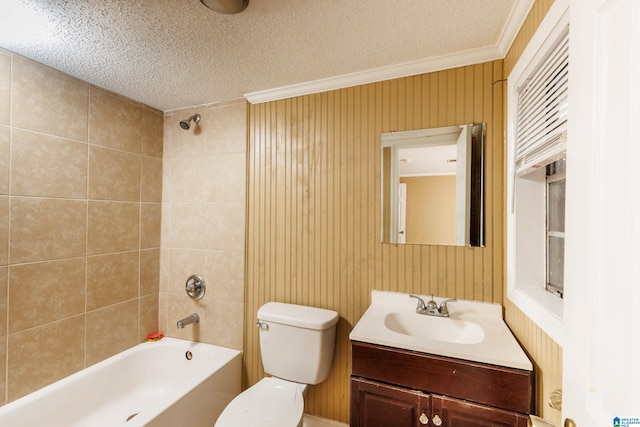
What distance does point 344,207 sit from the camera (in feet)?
5.79

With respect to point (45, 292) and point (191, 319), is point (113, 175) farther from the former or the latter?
point (191, 319)

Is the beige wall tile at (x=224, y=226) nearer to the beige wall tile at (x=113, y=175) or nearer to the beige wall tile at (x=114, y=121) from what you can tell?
the beige wall tile at (x=113, y=175)

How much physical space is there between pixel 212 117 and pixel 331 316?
170 cm

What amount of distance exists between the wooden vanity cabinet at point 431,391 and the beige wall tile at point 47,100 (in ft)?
6.80

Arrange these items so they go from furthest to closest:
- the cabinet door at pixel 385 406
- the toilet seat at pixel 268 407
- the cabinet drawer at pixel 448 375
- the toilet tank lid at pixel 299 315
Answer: the toilet tank lid at pixel 299 315, the toilet seat at pixel 268 407, the cabinet door at pixel 385 406, the cabinet drawer at pixel 448 375

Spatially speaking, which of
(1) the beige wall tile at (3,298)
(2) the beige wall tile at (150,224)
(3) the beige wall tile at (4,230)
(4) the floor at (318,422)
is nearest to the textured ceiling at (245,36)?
(3) the beige wall tile at (4,230)

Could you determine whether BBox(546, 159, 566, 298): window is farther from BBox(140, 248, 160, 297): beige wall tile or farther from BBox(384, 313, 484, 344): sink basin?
BBox(140, 248, 160, 297): beige wall tile

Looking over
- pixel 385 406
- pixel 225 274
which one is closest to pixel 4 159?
pixel 225 274

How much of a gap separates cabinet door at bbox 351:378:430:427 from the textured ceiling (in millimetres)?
1615

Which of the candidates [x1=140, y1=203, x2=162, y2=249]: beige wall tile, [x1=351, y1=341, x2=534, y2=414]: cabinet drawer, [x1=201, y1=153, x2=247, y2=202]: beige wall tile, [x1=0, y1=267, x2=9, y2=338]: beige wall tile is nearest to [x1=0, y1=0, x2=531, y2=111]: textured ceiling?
[x1=201, y1=153, x2=247, y2=202]: beige wall tile

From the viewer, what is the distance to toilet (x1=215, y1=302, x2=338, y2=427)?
1.52 m

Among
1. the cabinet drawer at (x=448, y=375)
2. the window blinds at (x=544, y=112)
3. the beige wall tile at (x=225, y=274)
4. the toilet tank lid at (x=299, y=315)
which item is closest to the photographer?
the window blinds at (x=544, y=112)

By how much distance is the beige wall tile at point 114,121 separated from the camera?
185cm

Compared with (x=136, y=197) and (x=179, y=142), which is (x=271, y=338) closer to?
(x=136, y=197)
